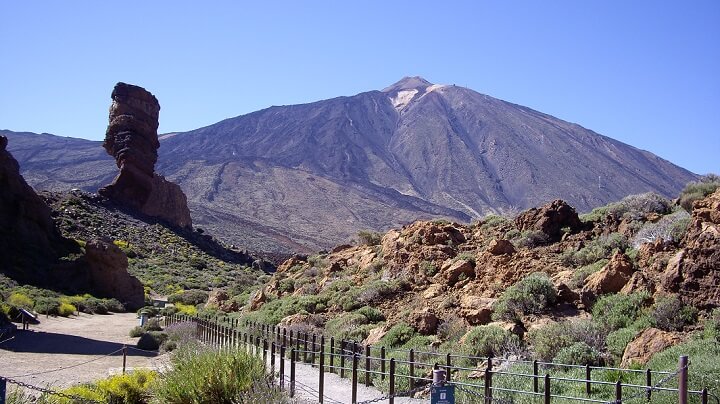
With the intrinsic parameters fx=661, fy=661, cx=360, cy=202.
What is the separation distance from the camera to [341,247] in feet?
107

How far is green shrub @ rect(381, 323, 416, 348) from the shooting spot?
14.8 metres

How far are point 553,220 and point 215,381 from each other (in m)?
13.9

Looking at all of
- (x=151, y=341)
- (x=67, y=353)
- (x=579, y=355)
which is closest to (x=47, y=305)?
(x=151, y=341)

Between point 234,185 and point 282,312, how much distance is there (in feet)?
344

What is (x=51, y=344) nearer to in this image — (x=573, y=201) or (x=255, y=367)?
(x=255, y=367)

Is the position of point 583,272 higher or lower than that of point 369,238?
lower

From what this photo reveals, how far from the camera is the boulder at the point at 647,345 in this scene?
33.3ft

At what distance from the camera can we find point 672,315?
37.4 ft

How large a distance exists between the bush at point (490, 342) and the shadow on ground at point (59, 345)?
38.7 feet

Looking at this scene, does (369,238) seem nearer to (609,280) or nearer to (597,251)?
(597,251)

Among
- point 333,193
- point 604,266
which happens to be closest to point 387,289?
point 604,266

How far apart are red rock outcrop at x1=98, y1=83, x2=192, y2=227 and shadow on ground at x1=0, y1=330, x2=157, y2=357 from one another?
137 feet

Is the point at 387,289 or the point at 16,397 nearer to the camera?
the point at 16,397

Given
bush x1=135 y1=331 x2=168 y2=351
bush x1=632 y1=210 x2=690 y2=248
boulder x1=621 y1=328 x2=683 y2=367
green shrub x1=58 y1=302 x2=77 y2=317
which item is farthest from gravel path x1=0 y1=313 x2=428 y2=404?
bush x1=632 y1=210 x2=690 y2=248
